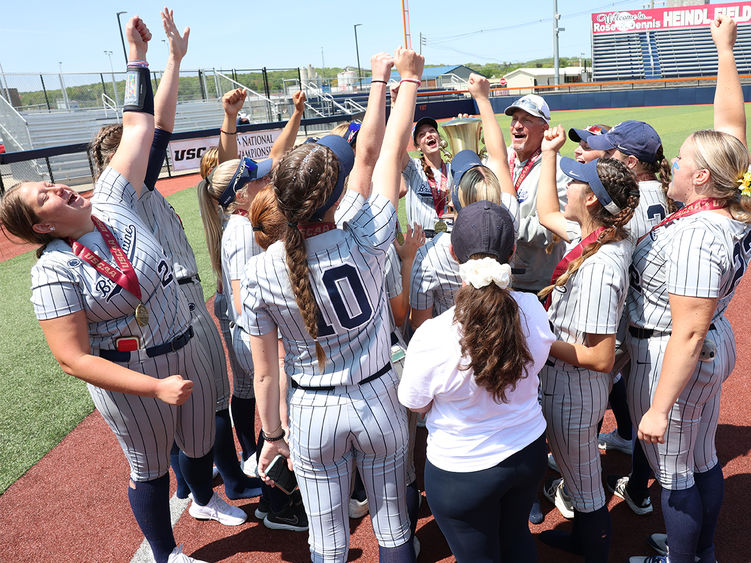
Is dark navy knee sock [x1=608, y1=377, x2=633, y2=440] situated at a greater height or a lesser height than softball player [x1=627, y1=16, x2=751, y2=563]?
lesser

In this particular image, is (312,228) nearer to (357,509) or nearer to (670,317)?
(670,317)

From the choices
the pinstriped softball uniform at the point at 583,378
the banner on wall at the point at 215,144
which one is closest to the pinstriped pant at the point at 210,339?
the pinstriped softball uniform at the point at 583,378

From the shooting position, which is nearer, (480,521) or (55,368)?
(480,521)

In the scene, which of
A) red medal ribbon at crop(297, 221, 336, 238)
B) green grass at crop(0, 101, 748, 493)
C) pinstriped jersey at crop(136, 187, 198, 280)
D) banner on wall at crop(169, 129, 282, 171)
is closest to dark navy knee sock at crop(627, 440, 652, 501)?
red medal ribbon at crop(297, 221, 336, 238)

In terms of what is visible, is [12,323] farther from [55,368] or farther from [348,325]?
[348,325]

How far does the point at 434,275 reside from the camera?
2.46 m

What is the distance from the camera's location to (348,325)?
1.96 m

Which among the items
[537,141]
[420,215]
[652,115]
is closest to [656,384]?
[537,141]

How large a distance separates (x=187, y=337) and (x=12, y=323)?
17.5 ft

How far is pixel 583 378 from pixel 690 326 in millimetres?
442

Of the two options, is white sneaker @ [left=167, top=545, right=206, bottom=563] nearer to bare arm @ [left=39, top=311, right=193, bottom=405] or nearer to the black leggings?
bare arm @ [left=39, top=311, right=193, bottom=405]

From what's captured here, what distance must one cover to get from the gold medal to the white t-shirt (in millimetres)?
1152

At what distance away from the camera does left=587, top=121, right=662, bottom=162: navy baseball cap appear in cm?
285

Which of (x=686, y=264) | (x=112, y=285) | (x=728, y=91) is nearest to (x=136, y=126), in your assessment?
(x=112, y=285)
